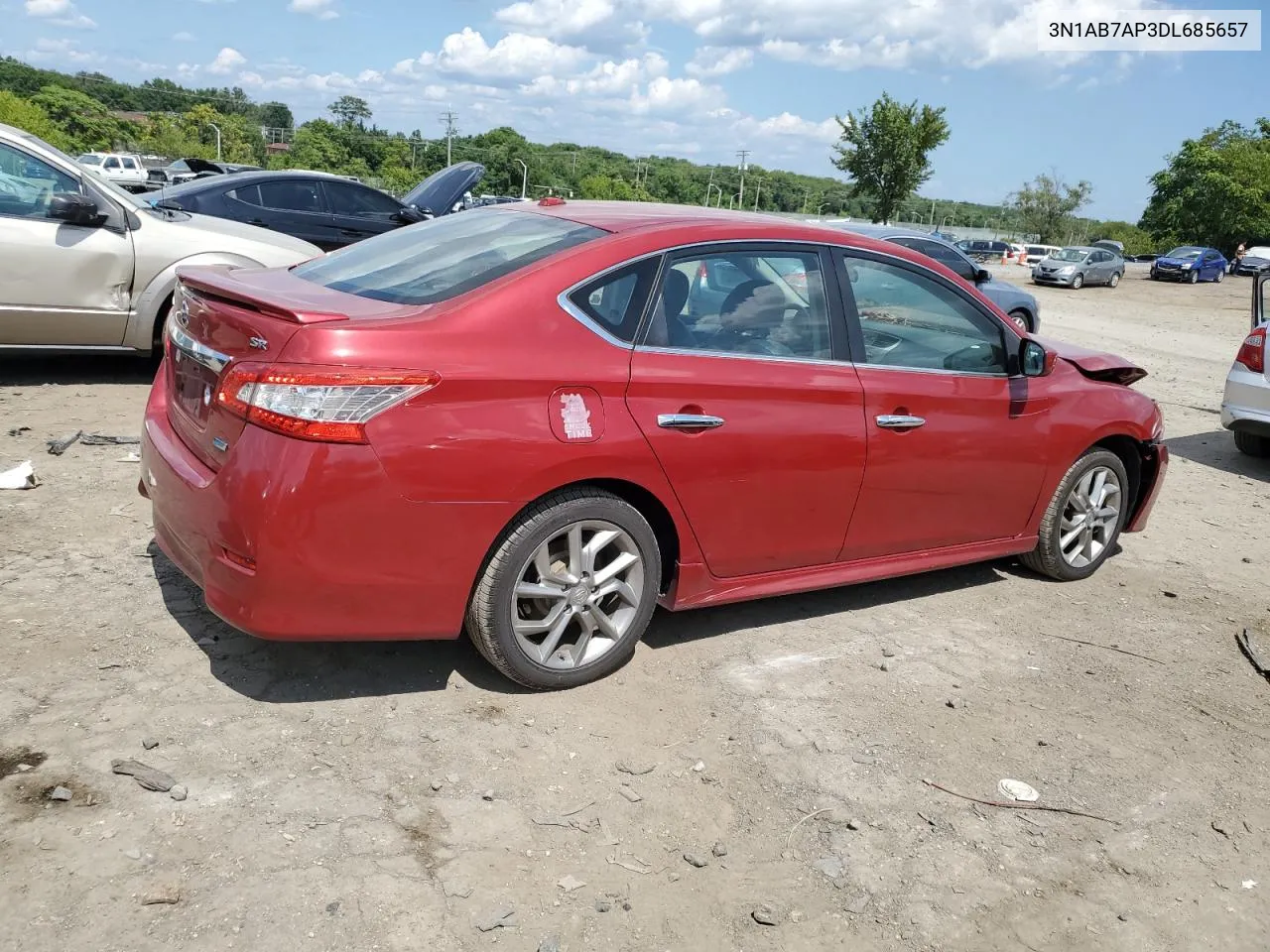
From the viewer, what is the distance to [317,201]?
1152 cm

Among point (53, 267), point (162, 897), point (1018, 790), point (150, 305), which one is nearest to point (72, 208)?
point (53, 267)

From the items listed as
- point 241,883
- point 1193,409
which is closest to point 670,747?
point 241,883

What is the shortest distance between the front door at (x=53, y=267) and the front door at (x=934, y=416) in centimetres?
528

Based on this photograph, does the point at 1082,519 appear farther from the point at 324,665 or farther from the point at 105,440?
the point at 105,440

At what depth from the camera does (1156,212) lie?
216 feet

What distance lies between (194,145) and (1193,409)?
75068 mm

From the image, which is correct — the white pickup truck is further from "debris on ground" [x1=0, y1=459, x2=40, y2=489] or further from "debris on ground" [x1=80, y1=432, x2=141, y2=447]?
"debris on ground" [x1=0, y1=459, x2=40, y2=489]

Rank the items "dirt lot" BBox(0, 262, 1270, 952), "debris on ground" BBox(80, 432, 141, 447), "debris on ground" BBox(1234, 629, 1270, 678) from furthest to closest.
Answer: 1. "debris on ground" BBox(80, 432, 141, 447)
2. "debris on ground" BBox(1234, 629, 1270, 678)
3. "dirt lot" BBox(0, 262, 1270, 952)

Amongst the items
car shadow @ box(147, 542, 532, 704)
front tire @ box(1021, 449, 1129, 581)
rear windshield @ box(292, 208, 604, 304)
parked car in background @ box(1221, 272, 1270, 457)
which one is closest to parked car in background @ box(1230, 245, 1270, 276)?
parked car in background @ box(1221, 272, 1270, 457)

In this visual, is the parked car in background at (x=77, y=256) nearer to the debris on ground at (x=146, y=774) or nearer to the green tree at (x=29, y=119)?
the debris on ground at (x=146, y=774)

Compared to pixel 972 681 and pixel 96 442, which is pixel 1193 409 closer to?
pixel 972 681

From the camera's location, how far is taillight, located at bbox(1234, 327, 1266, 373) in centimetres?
837

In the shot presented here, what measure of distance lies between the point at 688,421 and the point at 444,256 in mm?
1152

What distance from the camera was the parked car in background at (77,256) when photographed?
23.0 ft
